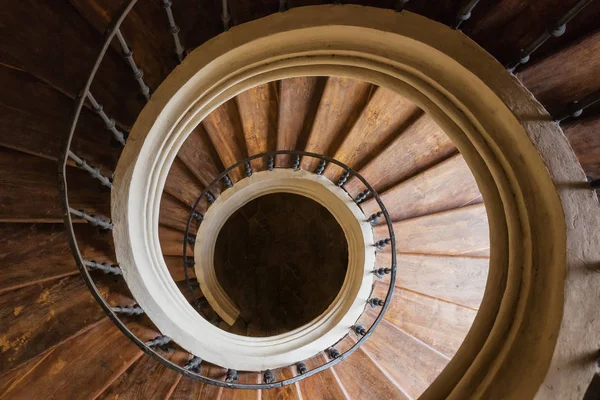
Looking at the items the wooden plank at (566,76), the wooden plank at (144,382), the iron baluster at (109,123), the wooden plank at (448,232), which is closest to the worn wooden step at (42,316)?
the wooden plank at (144,382)

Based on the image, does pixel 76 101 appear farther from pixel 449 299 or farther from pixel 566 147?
pixel 449 299

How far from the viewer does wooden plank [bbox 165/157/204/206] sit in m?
4.45

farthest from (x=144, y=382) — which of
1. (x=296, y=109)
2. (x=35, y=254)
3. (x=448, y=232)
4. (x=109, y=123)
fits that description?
(x=448, y=232)

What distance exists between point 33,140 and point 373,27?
7.45ft

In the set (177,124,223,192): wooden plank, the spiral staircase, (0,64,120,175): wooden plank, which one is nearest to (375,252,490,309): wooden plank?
the spiral staircase

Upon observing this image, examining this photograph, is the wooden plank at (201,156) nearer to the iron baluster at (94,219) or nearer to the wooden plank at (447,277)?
the iron baluster at (94,219)

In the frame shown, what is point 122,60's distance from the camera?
2.66m

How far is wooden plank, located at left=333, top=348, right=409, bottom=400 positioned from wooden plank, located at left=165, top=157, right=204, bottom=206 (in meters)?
2.68

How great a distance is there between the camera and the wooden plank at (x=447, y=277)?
4.41 m

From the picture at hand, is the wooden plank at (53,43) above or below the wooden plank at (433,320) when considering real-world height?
above

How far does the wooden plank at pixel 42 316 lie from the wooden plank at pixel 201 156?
1988 mm

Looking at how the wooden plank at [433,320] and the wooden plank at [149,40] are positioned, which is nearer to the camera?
the wooden plank at [149,40]

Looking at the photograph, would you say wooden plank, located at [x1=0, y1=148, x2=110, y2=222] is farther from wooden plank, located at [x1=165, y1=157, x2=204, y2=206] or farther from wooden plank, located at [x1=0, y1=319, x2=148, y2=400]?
wooden plank, located at [x1=165, y1=157, x2=204, y2=206]

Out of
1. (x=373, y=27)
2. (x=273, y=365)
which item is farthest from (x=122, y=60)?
(x=273, y=365)
